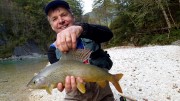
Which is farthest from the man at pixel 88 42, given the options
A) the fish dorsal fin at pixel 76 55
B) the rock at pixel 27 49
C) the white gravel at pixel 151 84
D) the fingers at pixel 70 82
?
the rock at pixel 27 49

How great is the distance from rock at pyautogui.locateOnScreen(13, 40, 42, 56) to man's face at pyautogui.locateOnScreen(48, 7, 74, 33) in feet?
193

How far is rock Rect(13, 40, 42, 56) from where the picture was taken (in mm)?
61781

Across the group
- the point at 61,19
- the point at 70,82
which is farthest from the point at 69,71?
the point at 61,19

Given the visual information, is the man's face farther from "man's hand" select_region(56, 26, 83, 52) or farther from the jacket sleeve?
"man's hand" select_region(56, 26, 83, 52)

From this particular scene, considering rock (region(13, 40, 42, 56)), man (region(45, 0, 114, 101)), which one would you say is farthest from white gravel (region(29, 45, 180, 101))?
rock (region(13, 40, 42, 56))

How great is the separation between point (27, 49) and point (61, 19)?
62.3 metres

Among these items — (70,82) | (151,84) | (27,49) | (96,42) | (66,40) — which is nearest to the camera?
(66,40)

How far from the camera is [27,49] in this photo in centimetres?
6438

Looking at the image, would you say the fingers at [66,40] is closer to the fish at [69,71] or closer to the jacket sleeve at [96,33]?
the fish at [69,71]

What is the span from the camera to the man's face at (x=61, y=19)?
3514 mm

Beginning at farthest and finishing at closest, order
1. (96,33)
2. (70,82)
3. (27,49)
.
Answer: (27,49), (96,33), (70,82)

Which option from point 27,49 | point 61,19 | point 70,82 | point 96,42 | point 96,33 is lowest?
point 27,49

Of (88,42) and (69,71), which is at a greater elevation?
(88,42)

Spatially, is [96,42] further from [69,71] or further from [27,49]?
[27,49]
